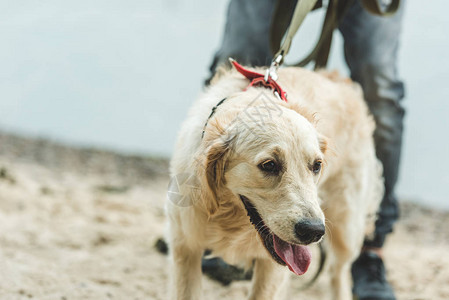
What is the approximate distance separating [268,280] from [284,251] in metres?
0.40

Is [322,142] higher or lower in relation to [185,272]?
higher

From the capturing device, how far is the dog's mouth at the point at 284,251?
177 centimetres

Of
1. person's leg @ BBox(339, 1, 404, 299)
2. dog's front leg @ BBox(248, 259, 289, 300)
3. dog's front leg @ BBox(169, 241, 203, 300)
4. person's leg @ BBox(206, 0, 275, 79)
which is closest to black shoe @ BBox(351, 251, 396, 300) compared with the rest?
person's leg @ BBox(339, 1, 404, 299)

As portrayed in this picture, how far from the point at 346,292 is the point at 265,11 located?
1739 mm

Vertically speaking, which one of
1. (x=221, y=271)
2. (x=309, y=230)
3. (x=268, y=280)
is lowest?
(x=221, y=271)

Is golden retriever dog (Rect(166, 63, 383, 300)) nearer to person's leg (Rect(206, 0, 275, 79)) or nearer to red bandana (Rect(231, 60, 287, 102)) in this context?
red bandana (Rect(231, 60, 287, 102))

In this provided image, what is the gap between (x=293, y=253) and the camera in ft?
5.87

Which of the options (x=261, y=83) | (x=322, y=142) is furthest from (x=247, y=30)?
(x=322, y=142)

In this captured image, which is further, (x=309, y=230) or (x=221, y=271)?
(x=221, y=271)

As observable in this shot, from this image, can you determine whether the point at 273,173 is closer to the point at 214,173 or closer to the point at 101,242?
the point at 214,173

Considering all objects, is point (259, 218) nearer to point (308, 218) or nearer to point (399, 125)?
point (308, 218)

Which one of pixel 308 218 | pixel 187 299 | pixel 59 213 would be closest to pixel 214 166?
pixel 308 218

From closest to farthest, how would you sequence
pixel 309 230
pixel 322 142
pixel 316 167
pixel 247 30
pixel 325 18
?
pixel 309 230, pixel 316 167, pixel 322 142, pixel 325 18, pixel 247 30

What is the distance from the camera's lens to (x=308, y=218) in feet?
5.43
